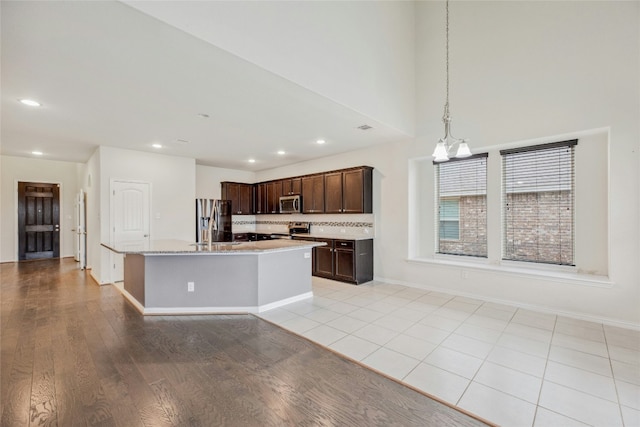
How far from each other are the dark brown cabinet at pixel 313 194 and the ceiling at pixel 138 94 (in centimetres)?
85

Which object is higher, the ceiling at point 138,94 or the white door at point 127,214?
the ceiling at point 138,94

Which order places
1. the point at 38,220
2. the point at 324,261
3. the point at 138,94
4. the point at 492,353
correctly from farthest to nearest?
the point at 38,220 → the point at 324,261 → the point at 138,94 → the point at 492,353

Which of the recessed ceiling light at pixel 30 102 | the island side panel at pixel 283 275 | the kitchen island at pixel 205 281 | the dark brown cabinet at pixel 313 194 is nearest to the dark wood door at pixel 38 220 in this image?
the recessed ceiling light at pixel 30 102

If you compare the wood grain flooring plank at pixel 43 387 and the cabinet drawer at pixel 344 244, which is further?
the cabinet drawer at pixel 344 244

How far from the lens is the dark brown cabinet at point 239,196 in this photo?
7.68 m

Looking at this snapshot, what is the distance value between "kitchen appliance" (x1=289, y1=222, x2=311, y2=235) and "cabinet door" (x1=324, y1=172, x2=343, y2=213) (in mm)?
889

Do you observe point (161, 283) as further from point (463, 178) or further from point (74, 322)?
point (463, 178)

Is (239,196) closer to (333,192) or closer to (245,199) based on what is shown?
(245,199)

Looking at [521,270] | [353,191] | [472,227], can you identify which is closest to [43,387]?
[353,191]

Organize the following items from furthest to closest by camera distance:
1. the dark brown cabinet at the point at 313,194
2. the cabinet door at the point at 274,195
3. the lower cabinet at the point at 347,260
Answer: the cabinet door at the point at 274,195, the dark brown cabinet at the point at 313,194, the lower cabinet at the point at 347,260

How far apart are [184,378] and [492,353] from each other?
2.74m

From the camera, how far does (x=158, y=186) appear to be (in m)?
6.05

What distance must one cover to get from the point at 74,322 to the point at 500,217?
592cm

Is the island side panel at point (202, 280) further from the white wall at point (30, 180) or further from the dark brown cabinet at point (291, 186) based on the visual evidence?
the white wall at point (30, 180)
